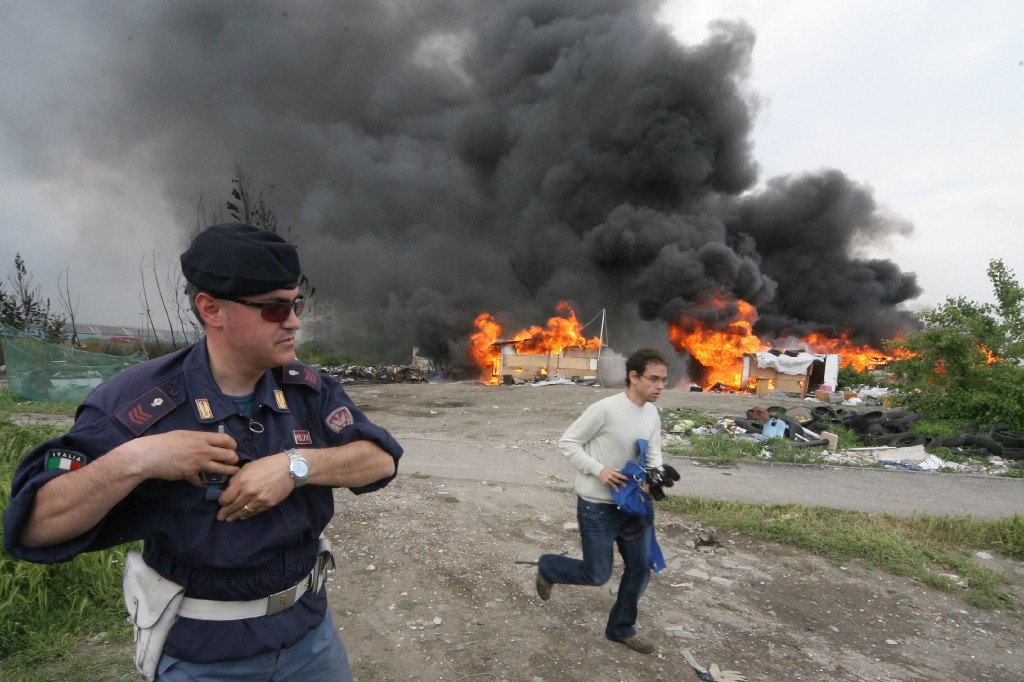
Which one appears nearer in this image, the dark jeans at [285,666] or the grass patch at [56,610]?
the dark jeans at [285,666]

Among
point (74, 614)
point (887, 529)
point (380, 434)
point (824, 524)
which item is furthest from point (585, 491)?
point (887, 529)

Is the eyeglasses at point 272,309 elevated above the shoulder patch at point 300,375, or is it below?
above

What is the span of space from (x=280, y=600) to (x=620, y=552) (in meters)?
2.22

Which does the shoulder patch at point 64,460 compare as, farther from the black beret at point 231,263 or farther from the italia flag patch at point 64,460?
the black beret at point 231,263

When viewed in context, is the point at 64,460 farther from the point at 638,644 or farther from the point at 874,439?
the point at 874,439

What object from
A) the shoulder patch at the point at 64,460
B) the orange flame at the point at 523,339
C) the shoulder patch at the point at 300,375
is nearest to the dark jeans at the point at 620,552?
the shoulder patch at the point at 300,375

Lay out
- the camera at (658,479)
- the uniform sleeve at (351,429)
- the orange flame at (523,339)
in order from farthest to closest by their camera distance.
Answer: the orange flame at (523,339) → the camera at (658,479) → the uniform sleeve at (351,429)

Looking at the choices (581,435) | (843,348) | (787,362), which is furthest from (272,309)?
(843,348)

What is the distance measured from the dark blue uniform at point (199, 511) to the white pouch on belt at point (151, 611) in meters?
0.03

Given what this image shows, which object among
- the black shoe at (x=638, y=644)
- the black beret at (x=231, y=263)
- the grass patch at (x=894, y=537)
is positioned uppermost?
the black beret at (x=231, y=263)

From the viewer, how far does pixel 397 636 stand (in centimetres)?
329

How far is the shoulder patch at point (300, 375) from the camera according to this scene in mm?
1630

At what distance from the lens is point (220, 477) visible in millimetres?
1328

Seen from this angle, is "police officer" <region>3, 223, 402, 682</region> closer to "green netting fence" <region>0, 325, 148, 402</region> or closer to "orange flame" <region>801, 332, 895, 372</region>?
"green netting fence" <region>0, 325, 148, 402</region>
